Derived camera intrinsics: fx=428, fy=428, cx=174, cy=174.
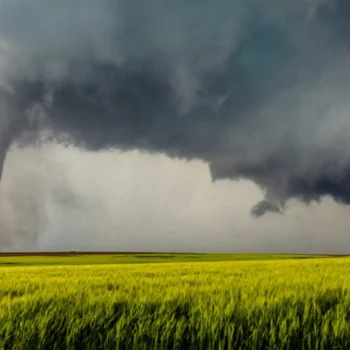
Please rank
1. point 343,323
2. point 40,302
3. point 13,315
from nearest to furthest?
point 343,323
point 13,315
point 40,302

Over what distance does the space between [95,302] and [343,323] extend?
3.15 meters

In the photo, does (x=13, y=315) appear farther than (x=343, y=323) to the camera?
Yes

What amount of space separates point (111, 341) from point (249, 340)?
4.82 feet

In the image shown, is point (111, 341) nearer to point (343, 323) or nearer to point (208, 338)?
point (208, 338)

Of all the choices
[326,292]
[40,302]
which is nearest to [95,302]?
[40,302]

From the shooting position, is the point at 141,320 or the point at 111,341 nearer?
the point at 111,341

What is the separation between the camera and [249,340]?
459 centimetres

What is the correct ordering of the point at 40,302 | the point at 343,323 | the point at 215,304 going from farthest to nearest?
the point at 40,302, the point at 215,304, the point at 343,323

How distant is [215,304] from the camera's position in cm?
568

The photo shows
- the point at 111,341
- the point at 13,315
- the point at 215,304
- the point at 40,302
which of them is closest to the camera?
the point at 111,341

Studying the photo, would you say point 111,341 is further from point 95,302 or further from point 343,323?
point 343,323

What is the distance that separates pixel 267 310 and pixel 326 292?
2581 millimetres

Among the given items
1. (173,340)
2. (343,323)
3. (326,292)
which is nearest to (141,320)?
(173,340)

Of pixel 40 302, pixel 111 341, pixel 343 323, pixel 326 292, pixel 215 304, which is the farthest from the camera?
pixel 326 292
